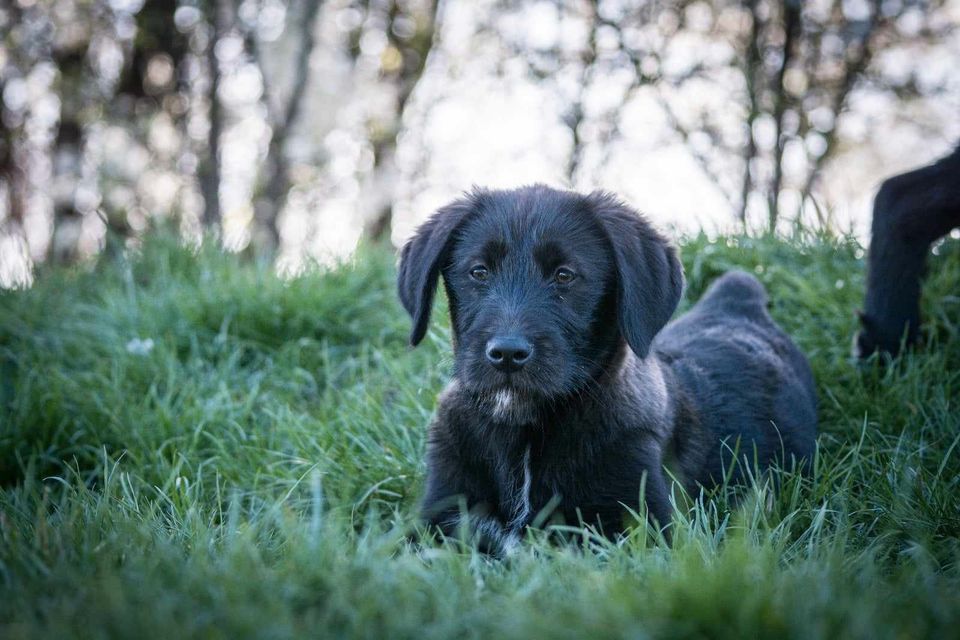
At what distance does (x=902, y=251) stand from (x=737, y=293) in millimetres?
771

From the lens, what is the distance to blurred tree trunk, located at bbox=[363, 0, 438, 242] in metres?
12.5

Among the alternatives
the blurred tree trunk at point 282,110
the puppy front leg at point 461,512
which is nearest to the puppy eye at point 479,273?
the puppy front leg at point 461,512

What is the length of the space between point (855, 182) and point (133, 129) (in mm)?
10119

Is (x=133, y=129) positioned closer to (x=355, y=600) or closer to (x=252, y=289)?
(x=252, y=289)

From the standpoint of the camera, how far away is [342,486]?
3.41 m

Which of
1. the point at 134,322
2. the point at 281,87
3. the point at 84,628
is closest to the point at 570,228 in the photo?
the point at 84,628

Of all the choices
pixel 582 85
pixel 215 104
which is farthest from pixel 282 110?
pixel 582 85

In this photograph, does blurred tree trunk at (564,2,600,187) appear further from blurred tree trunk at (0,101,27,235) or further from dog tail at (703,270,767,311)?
blurred tree trunk at (0,101,27,235)

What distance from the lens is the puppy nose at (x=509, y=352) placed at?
9.04 ft

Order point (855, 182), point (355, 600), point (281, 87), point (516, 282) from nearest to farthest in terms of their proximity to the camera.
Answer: point (355, 600) < point (516, 282) < point (281, 87) < point (855, 182)

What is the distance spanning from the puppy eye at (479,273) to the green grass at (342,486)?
775mm

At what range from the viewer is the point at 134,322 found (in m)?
5.05

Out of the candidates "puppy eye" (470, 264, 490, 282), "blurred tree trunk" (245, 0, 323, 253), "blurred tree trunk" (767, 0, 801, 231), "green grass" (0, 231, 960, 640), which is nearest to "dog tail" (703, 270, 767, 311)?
"green grass" (0, 231, 960, 640)

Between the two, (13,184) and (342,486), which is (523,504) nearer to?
(342,486)
